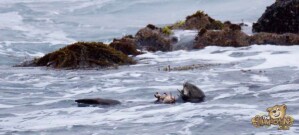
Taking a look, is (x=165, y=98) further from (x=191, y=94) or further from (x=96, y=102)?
(x=96, y=102)

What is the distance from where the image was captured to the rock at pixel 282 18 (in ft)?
68.8

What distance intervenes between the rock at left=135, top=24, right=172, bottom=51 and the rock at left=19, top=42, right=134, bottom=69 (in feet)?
9.58

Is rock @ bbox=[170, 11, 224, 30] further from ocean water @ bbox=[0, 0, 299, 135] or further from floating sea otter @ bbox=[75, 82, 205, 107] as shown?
floating sea otter @ bbox=[75, 82, 205, 107]

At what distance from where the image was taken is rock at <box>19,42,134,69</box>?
17797mm

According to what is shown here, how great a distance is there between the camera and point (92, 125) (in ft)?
35.2

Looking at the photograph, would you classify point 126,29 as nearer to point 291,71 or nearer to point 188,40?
point 188,40

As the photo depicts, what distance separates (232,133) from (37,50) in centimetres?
1775

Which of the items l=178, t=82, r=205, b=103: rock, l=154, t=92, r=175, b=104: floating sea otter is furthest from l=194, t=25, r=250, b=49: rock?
l=154, t=92, r=175, b=104: floating sea otter

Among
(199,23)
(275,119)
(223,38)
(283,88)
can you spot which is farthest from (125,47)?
(275,119)

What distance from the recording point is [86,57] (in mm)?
17938

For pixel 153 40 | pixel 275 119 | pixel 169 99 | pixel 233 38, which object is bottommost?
pixel 275 119

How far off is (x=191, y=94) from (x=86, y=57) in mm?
5989

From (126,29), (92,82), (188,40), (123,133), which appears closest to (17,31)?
(126,29)

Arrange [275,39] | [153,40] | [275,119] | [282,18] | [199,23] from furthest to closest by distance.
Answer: [199,23] < [153,40] < [282,18] < [275,39] < [275,119]
